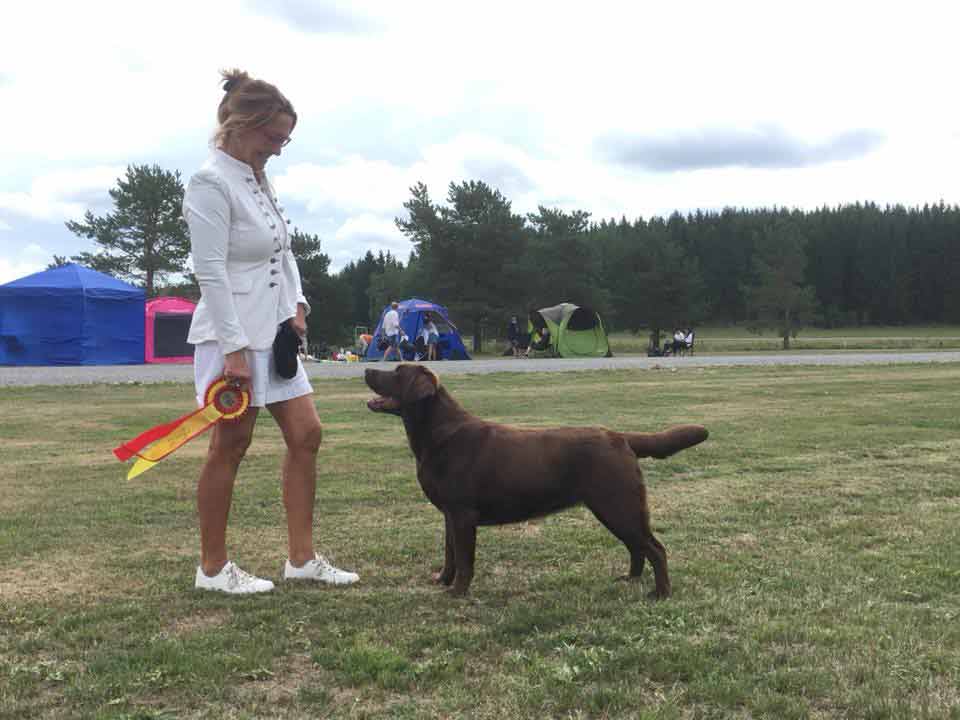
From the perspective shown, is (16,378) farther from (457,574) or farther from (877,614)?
(877,614)

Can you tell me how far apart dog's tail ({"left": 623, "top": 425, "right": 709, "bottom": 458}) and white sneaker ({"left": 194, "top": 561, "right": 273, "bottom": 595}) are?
5.72ft

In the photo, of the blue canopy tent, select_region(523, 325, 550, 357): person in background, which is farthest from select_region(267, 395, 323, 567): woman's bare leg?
select_region(523, 325, 550, 357): person in background

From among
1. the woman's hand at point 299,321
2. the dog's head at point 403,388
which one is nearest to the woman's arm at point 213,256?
the woman's hand at point 299,321

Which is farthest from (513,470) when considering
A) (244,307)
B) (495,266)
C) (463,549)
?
(495,266)

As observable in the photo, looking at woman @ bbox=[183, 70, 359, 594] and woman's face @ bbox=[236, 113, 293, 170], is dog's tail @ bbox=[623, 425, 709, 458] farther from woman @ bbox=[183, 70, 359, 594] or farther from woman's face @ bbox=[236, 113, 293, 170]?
woman's face @ bbox=[236, 113, 293, 170]

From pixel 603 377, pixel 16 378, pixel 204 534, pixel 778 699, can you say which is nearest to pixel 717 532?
pixel 778 699

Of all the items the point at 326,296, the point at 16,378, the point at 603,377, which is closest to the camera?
the point at 16,378

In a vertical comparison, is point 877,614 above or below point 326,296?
below

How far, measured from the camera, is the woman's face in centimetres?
341

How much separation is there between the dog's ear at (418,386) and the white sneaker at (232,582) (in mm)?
1016

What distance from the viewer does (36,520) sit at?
15.5 feet

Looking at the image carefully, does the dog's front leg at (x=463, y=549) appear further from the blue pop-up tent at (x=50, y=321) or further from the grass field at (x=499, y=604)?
the blue pop-up tent at (x=50, y=321)

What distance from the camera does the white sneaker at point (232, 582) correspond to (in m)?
3.49

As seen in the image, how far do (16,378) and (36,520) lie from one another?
11.9 metres
